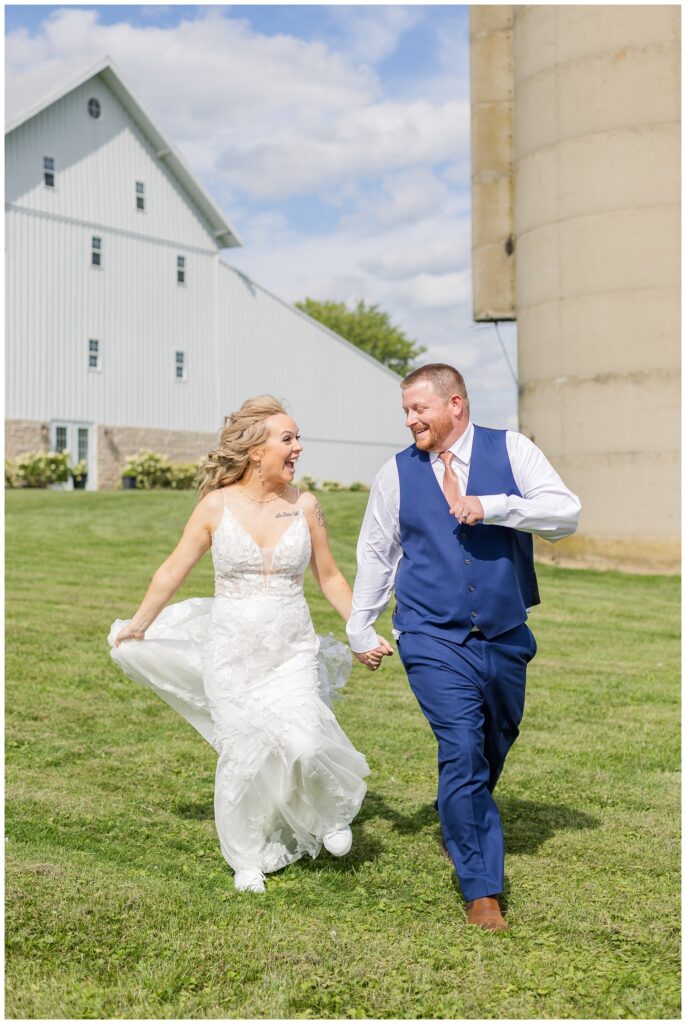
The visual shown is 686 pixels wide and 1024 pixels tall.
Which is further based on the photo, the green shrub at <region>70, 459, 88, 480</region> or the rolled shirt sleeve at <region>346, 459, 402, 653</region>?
the green shrub at <region>70, 459, 88, 480</region>

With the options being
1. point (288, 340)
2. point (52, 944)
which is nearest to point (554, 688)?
point (52, 944)

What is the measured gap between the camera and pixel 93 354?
38094 millimetres

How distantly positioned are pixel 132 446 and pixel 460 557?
112ft

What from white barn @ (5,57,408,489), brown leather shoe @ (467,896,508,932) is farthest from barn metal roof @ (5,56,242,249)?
brown leather shoe @ (467,896,508,932)

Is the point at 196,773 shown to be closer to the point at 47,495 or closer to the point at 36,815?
the point at 36,815

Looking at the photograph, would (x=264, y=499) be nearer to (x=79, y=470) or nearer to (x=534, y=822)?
(x=534, y=822)

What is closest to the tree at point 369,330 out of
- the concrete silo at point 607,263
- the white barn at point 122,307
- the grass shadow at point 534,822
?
the white barn at point 122,307

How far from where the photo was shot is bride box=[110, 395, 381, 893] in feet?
19.1

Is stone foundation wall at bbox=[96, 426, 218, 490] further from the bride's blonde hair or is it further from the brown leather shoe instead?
the brown leather shoe

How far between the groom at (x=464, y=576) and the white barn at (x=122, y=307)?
31423 millimetres

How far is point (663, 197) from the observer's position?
22.2 metres

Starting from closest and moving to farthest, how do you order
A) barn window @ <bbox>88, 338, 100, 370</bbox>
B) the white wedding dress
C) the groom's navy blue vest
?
the groom's navy blue vest, the white wedding dress, barn window @ <bbox>88, 338, 100, 370</bbox>

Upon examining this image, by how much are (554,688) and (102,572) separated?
31.0ft

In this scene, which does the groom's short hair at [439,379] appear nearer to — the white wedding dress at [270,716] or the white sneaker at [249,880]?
the white wedding dress at [270,716]
